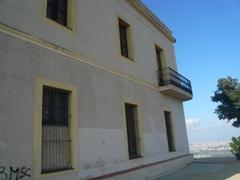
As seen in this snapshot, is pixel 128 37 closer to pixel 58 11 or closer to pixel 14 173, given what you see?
pixel 58 11

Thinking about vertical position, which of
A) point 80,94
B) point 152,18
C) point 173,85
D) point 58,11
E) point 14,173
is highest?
point 152,18

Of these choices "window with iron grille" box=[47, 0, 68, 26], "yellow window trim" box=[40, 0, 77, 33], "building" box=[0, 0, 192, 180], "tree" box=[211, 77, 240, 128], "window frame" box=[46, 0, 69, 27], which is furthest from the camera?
"tree" box=[211, 77, 240, 128]

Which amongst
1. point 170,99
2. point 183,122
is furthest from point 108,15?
point 183,122

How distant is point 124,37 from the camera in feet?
36.2

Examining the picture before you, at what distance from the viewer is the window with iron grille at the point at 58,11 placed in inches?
286

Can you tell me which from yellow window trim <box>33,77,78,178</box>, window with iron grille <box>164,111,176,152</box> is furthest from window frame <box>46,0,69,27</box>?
window with iron grille <box>164,111,176,152</box>

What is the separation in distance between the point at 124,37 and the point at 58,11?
403 cm

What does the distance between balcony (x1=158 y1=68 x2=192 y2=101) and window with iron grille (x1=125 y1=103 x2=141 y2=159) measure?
289 cm

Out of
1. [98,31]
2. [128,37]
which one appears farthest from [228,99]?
[98,31]

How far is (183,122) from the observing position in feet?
49.0

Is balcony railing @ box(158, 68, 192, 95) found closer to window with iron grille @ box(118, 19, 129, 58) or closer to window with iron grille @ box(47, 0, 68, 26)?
window with iron grille @ box(118, 19, 129, 58)

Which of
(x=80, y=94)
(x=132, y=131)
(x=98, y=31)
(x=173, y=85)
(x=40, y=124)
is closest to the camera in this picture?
(x=40, y=124)

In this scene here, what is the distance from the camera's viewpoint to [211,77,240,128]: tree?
17.8m

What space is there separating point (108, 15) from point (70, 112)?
183 inches
